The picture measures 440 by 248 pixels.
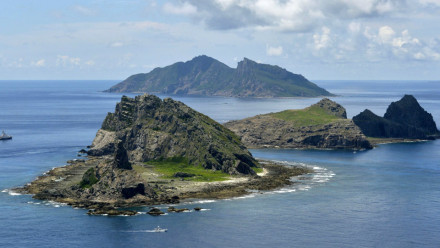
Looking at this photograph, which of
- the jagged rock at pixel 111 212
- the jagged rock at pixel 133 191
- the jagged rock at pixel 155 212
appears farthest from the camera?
the jagged rock at pixel 133 191

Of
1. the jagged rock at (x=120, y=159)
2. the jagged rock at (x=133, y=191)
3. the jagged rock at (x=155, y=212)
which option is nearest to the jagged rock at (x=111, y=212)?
the jagged rock at (x=155, y=212)

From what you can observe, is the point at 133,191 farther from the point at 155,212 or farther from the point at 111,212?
the point at 155,212

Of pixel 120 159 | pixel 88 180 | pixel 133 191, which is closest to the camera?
pixel 133 191

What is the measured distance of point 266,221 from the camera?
158m

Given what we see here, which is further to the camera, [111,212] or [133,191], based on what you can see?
[133,191]

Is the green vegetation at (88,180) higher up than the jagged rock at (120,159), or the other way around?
the jagged rock at (120,159)

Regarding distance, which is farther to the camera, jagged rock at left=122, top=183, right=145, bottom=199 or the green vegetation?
the green vegetation

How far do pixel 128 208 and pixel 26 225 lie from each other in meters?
32.1

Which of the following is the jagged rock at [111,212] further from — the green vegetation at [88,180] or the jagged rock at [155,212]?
the green vegetation at [88,180]

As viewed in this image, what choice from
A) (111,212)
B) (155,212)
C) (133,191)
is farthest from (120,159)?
(155,212)

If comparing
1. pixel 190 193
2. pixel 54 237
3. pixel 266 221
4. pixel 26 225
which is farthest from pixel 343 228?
pixel 26 225

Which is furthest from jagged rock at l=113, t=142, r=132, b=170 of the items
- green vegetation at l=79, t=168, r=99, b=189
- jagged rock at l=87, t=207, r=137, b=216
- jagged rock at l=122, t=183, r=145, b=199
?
jagged rock at l=87, t=207, r=137, b=216

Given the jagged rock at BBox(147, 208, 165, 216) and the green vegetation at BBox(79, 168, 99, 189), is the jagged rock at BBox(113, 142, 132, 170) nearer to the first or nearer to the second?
the green vegetation at BBox(79, 168, 99, 189)

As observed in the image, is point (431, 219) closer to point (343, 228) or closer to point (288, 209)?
point (343, 228)
